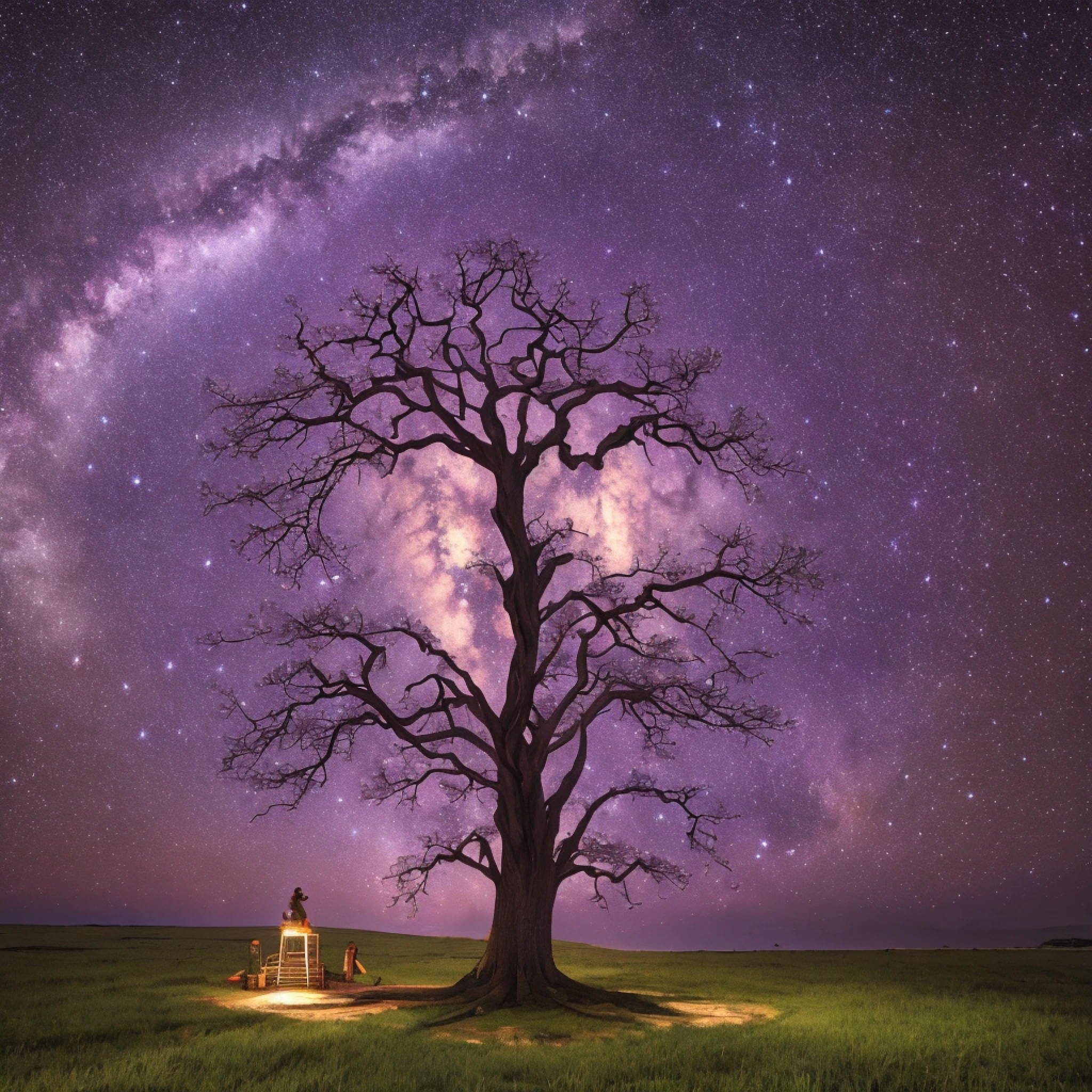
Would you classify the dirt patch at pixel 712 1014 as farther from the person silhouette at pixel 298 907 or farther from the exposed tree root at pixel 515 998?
the person silhouette at pixel 298 907

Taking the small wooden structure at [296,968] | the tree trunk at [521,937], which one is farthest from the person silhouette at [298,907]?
the tree trunk at [521,937]

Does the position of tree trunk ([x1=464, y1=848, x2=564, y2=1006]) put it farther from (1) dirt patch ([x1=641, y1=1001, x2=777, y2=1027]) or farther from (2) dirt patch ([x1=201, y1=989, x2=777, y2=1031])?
(1) dirt patch ([x1=641, y1=1001, x2=777, y2=1027])

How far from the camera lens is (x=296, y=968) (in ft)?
66.2

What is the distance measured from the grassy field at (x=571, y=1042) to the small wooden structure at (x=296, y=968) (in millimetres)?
1302

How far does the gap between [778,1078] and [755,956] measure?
30.2 metres

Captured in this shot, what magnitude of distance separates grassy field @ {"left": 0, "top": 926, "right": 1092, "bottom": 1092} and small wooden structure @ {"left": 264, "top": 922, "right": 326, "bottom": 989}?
1.30m

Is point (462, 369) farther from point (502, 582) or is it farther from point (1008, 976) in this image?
point (1008, 976)

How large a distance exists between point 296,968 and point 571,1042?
10199 millimetres

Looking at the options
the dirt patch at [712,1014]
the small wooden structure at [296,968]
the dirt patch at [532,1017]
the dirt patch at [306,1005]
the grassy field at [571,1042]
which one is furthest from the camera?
the small wooden structure at [296,968]

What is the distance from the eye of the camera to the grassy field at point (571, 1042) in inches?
347

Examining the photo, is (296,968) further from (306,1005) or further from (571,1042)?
(571,1042)

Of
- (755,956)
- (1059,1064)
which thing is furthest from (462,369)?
(755,956)

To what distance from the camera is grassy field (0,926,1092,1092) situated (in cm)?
881

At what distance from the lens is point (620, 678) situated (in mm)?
19734
